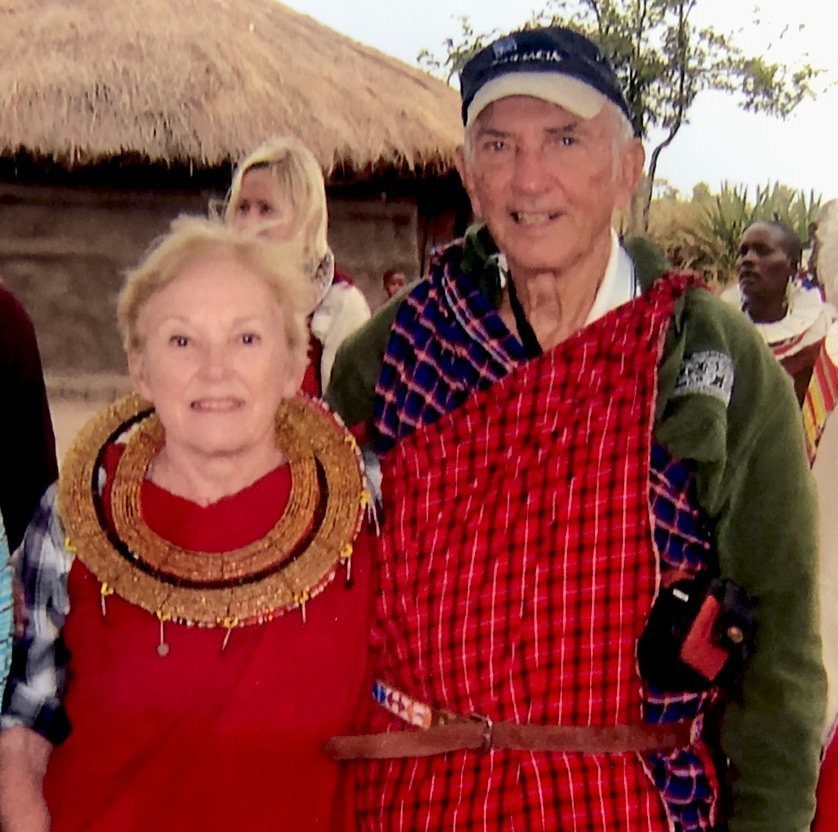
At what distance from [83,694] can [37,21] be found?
1365 millimetres

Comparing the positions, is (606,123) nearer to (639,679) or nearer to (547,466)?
(547,466)

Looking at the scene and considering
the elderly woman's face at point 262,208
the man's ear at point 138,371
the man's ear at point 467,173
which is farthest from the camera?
the elderly woman's face at point 262,208

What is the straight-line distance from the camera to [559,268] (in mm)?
1152

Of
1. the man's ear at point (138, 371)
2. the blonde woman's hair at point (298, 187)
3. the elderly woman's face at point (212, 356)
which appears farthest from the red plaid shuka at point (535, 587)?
the blonde woman's hair at point (298, 187)

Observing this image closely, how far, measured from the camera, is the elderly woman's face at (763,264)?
1.72 meters

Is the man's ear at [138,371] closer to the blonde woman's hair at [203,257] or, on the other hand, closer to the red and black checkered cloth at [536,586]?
the blonde woman's hair at [203,257]

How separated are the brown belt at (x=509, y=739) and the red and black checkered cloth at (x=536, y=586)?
0.04 ft

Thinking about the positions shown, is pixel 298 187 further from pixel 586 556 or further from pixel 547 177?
pixel 586 556

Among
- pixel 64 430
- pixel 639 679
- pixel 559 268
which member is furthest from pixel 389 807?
pixel 64 430

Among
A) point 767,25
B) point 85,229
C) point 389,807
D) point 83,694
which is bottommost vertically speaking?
Answer: point 389,807

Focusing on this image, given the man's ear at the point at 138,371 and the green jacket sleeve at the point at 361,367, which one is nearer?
the man's ear at the point at 138,371

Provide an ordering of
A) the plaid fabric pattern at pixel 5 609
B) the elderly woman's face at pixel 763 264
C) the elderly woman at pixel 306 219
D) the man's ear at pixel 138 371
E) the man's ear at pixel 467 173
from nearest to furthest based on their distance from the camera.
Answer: the plaid fabric pattern at pixel 5 609 < the man's ear at pixel 138 371 < the man's ear at pixel 467 173 < the elderly woman at pixel 306 219 < the elderly woman's face at pixel 763 264

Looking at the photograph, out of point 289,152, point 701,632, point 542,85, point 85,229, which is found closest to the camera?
point 701,632

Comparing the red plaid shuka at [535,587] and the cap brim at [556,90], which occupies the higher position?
the cap brim at [556,90]
